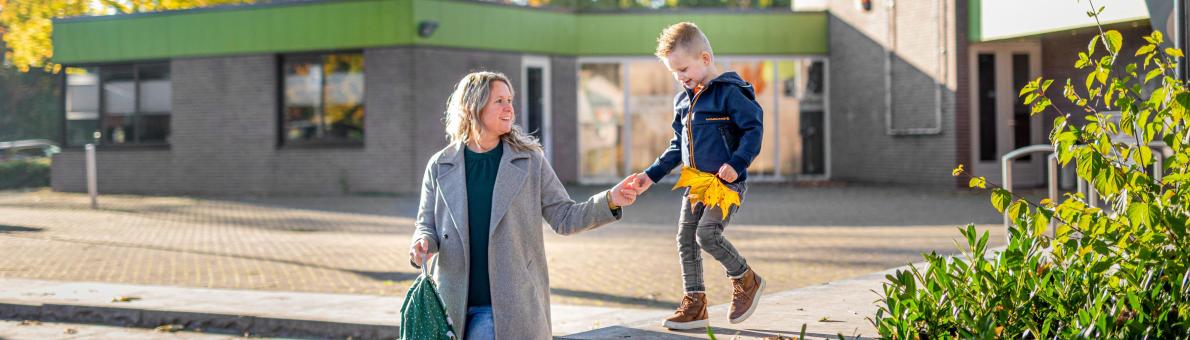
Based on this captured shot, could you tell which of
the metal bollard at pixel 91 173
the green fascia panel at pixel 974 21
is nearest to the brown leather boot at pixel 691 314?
the metal bollard at pixel 91 173

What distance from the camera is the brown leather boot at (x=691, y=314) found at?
20.4ft

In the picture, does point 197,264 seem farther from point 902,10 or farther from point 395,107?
point 902,10

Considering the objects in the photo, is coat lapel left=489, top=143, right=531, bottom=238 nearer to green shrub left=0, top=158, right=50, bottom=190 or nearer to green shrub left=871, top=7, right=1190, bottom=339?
green shrub left=871, top=7, right=1190, bottom=339

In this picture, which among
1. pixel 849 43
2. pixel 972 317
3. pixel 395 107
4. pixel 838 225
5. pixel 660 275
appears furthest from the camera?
pixel 849 43

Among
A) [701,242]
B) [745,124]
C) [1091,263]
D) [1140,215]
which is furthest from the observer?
[701,242]

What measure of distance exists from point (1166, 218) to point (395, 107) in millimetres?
17852

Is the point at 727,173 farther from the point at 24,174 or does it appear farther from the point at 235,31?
the point at 24,174

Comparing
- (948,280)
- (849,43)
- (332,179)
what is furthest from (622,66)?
(948,280)

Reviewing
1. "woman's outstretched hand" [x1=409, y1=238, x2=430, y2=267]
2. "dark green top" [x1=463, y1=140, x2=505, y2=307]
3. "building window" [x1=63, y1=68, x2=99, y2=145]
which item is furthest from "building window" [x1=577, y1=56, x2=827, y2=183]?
"woman's outstretched hand" [x1=409, y1=238, x2=430, y2=267]

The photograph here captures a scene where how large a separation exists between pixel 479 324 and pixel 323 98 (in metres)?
18.3

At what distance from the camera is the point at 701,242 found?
6.06 m

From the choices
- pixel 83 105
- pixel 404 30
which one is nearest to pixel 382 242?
pixel 404 30

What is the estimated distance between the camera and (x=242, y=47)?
22750 mm

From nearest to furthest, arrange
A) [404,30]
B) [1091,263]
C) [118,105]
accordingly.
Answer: [1091,263]
[404,30]
[118,105]
